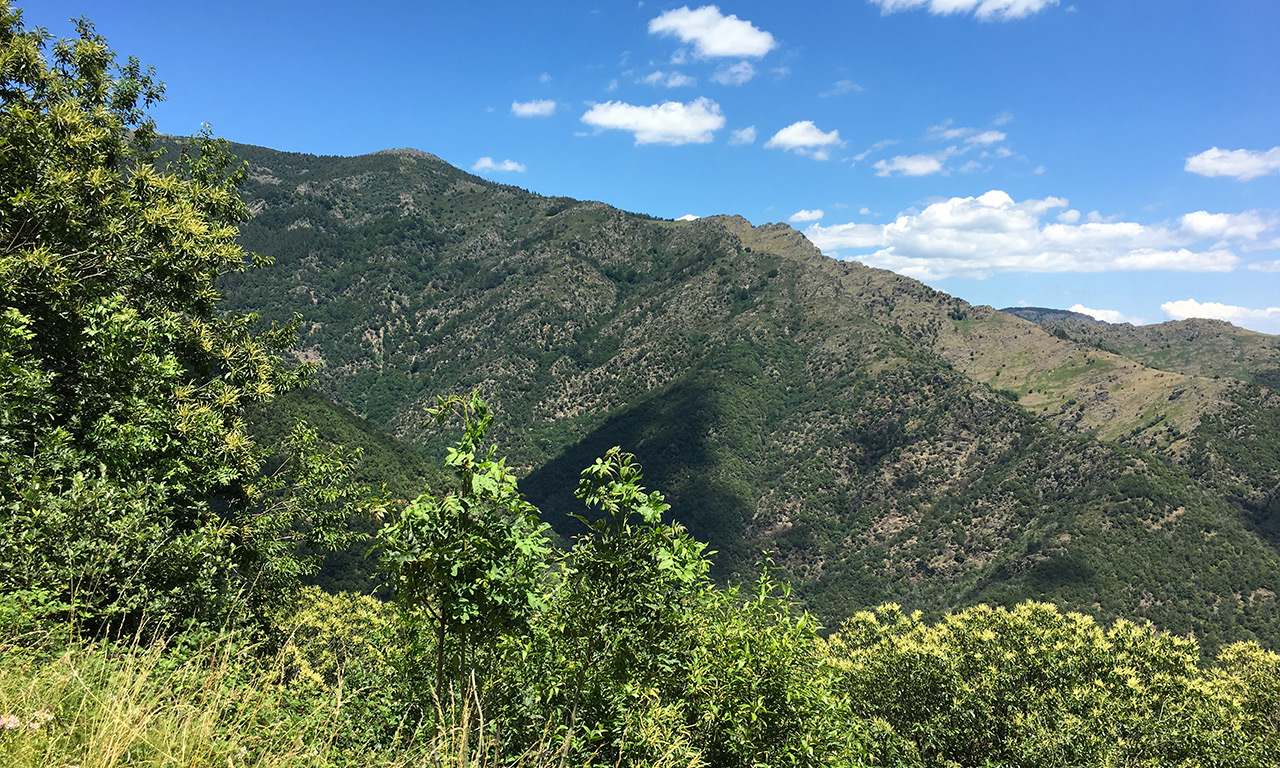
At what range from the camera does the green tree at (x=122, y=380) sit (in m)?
8.28

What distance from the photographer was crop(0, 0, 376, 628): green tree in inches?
326

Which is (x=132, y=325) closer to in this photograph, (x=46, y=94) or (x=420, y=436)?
(x=46, y=94)

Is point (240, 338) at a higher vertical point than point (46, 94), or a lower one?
lower

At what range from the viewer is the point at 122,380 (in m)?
10.9

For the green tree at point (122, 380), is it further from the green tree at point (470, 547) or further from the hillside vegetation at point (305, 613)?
the green tree at point (470, 547)

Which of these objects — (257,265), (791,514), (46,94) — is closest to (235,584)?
(257,265)

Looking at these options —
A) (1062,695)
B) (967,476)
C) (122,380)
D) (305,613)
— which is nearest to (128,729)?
(122,380)

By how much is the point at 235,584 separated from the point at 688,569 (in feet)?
32.9

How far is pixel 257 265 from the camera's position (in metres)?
17.1

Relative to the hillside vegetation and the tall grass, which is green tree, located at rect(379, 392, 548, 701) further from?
the tall grass

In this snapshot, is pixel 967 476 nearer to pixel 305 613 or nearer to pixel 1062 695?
pixel 1062 695

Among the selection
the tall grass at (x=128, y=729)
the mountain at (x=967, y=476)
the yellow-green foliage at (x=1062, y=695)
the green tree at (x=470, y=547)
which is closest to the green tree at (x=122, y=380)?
the tall grass at (x=128, y=729)

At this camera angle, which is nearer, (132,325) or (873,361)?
(132,325)

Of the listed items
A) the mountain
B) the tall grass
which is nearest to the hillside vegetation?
the tall grass
